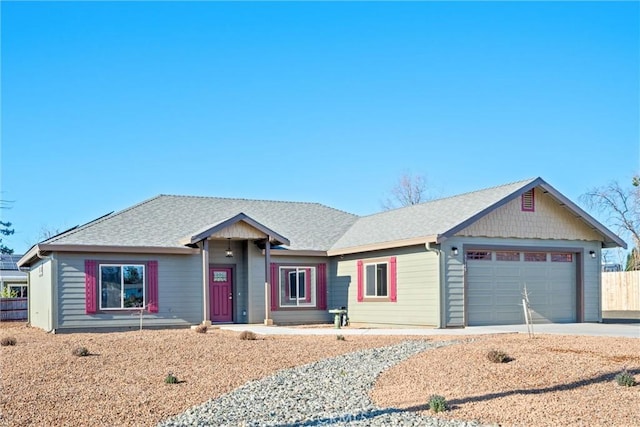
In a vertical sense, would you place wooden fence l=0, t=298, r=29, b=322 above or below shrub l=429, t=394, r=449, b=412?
below

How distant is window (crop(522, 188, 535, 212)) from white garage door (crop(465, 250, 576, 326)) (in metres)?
1.25

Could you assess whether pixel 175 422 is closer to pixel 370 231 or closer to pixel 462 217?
pixel 462 217

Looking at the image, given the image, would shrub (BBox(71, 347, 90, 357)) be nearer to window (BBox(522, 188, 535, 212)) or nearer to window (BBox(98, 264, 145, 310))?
→ window (BBox(98, 264, 145, 310))

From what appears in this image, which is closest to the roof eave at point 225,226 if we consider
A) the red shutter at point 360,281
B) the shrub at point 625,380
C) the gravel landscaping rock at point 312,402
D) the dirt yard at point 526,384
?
Result: the red shutter at point 360,281

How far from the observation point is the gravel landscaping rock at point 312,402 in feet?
30.5

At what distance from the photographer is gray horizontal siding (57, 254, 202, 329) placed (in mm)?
20312

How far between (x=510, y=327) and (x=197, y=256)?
30.8 feet

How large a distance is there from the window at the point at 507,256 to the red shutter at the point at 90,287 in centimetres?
1143

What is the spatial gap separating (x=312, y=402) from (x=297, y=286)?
13674 mm

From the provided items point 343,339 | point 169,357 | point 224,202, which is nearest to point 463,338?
point 343,339

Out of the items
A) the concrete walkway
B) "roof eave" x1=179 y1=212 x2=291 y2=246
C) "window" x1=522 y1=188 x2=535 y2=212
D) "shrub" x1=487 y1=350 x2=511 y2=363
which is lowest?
the concrete walkway

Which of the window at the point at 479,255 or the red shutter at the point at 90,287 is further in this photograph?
the red shutter at the point at 90,287

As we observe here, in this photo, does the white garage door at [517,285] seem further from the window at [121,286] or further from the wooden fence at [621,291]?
the wooden fence at [621,291]

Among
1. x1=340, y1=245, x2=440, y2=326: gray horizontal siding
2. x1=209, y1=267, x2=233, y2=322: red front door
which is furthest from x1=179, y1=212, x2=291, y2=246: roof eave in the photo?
x1=340, y1=245, x2=440, y2=326: gray horizontal siding
